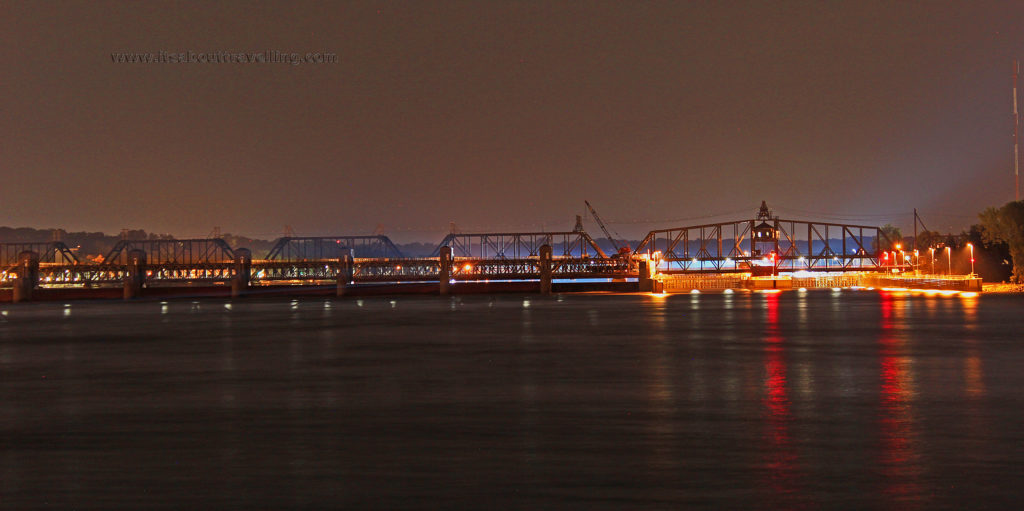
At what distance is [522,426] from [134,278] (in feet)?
401

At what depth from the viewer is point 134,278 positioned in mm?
127625

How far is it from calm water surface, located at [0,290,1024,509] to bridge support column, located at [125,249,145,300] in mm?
96990

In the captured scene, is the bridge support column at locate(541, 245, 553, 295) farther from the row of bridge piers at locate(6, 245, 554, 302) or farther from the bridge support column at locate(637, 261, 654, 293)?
the bridge support column at locate(637, 261, 654, 293)

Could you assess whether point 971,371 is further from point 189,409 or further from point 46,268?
point 46,268

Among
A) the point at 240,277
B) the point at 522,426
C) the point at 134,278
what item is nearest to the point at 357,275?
the point at 240,277

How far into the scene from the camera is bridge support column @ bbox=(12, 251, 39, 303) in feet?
398

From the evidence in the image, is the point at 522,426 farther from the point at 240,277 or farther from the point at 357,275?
the point at 357,275

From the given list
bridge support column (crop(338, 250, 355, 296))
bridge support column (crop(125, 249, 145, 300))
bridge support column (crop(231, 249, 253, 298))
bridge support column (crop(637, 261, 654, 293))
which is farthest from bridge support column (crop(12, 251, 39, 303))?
bridge support column (crop(637, 261, 654, 293))

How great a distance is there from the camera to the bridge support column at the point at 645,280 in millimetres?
126688

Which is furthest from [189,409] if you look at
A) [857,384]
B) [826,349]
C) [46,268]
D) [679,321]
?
[46,268]

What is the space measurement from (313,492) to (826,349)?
942 inches

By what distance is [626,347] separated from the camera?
3391 centimetres

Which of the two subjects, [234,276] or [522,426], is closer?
[522,426]

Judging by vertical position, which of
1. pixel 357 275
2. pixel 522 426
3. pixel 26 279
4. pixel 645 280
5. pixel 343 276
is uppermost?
pixel 26 279
